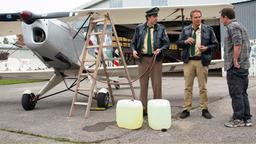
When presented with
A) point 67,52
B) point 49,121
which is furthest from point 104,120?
point 67,52

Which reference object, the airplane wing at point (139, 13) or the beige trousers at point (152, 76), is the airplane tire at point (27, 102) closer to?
the airplane wing at point (139, 13)

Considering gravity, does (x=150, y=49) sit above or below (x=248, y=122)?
above

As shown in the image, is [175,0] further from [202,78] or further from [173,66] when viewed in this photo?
[202,78]

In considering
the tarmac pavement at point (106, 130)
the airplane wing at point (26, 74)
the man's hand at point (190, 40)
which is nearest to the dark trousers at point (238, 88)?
the tarmac pavement at point (106, 130)

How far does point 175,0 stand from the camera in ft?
67.8

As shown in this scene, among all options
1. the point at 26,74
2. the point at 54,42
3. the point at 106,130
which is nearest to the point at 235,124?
the point at 106,130

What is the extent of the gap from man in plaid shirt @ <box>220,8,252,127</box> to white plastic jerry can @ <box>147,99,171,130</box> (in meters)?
0.90

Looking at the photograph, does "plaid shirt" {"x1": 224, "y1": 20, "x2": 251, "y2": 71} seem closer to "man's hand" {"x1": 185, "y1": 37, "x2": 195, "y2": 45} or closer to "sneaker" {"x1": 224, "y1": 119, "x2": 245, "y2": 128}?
"man's hand" {"x1": 185, "y1": 37, "x2": 195, "y2": 45}

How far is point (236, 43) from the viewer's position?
5488mm

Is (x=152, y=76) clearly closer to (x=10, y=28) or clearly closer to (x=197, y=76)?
(x=197, y=76)

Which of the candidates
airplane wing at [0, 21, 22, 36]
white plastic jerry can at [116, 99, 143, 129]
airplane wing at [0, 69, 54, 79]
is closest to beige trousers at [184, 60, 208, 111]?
white plastic jerry can at [116, 99, 143, 129]

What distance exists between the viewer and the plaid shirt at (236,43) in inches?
217

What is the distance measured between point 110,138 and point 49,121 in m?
1.88

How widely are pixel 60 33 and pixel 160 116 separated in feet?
11.0
